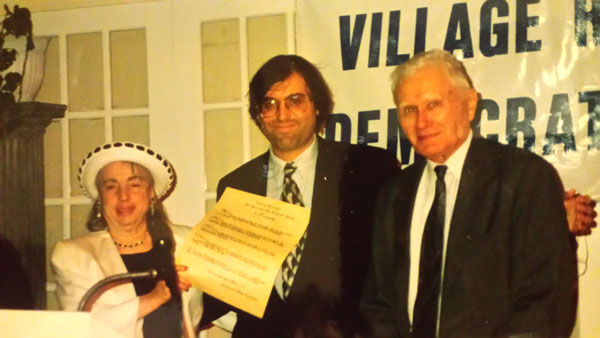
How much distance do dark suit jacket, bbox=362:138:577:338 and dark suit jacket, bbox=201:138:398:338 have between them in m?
0.08

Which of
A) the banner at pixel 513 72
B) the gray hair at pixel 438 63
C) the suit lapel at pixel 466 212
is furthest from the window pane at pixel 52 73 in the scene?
the suit lapel at pixel 466 212

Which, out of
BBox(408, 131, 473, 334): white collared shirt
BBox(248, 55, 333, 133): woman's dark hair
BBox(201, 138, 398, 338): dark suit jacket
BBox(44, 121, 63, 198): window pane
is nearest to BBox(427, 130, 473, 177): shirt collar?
BBox(408, 131, 473, 334): white collared shirt

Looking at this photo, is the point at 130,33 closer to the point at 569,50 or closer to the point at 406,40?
the point at 406,40

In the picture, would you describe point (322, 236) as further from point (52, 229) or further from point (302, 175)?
point (52, 229)

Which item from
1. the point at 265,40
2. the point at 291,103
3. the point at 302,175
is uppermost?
the point at 265,40

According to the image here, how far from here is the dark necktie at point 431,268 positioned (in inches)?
34.0

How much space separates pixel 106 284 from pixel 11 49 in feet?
1.53

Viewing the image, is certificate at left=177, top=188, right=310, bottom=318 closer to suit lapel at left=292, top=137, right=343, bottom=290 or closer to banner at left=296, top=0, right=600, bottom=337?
suit lapel at left=292, top=137, right=343, bottom=290

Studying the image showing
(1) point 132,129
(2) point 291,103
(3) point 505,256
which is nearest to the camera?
(3) point 505,256

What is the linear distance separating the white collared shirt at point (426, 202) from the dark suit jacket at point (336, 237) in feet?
0.22

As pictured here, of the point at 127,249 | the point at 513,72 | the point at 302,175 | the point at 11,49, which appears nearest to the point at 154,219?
the point at 127,249

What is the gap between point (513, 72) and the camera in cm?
92

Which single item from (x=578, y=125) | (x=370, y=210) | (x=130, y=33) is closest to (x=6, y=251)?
(x=130, y=33)

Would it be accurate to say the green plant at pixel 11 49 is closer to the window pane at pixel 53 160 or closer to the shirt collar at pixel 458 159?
the window pane at pixel 53 160
